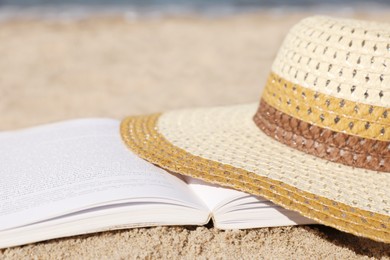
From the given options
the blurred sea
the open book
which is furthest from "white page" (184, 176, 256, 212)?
the blurred sea

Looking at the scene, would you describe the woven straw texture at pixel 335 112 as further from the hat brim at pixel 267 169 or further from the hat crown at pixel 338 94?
the hat brim at pixel 267 169

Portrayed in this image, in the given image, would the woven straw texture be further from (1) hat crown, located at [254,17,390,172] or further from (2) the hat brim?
(2) the hat brim

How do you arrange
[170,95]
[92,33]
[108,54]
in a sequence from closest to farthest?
[170,95], [108,54], [92,33]

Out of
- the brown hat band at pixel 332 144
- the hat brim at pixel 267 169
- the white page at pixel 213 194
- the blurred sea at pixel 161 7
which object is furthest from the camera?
the blurred sea at pixel 161 7

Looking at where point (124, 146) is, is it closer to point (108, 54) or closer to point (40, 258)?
point (40, 258)

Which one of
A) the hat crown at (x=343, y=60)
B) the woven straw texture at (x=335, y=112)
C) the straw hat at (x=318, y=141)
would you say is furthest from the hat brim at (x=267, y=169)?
the hat crown at (x=343, y=60)

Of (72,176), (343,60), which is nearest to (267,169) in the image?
(343,60)

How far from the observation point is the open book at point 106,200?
1.62 m

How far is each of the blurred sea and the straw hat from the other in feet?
21.3

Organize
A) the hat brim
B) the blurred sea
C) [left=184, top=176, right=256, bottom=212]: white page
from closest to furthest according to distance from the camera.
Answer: the hat brim
[left=184, top=176, right=256, bottom=212]: white page
the blurred sea

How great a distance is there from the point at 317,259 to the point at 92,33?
18.7 feet

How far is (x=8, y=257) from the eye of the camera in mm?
1665

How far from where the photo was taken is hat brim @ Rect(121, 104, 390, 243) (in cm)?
157

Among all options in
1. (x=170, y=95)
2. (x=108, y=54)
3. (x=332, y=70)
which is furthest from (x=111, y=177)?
(x=108, y=54)
